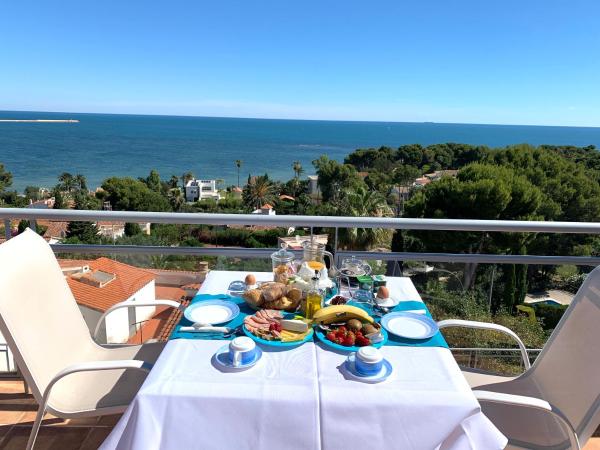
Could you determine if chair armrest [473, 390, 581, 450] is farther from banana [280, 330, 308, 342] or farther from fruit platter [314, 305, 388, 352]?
banana [280, 330, 308, 342]

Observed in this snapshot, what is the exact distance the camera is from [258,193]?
4200 cm

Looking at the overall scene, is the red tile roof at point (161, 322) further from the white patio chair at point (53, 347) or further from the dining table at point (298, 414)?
the dining table at point (298, 414)

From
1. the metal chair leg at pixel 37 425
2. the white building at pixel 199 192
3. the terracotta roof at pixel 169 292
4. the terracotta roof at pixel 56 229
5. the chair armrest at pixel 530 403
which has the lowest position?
the white building at pixel 199 192

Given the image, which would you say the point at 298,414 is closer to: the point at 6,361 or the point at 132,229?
the point at 6,361

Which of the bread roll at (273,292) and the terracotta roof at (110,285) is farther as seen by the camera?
the terracotta roof at (110,285)

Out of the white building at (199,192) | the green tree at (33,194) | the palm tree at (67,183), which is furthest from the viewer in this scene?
the white building at (199,192)

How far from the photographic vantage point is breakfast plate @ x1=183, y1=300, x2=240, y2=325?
5.48ft

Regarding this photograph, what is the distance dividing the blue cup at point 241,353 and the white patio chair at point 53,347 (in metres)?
0.44

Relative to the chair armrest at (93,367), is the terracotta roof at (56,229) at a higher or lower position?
higher

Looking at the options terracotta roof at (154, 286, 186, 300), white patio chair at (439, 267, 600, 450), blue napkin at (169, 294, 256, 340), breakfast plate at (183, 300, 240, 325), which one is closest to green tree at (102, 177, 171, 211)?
terracotta roof at (154, 286, 186, 300)

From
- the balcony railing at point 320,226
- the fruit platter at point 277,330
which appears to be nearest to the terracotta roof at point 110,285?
the balcony railing at point 320,226

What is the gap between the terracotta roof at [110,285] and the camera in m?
2.34

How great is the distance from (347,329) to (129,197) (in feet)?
126

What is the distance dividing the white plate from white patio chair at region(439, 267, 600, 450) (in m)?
0.27
